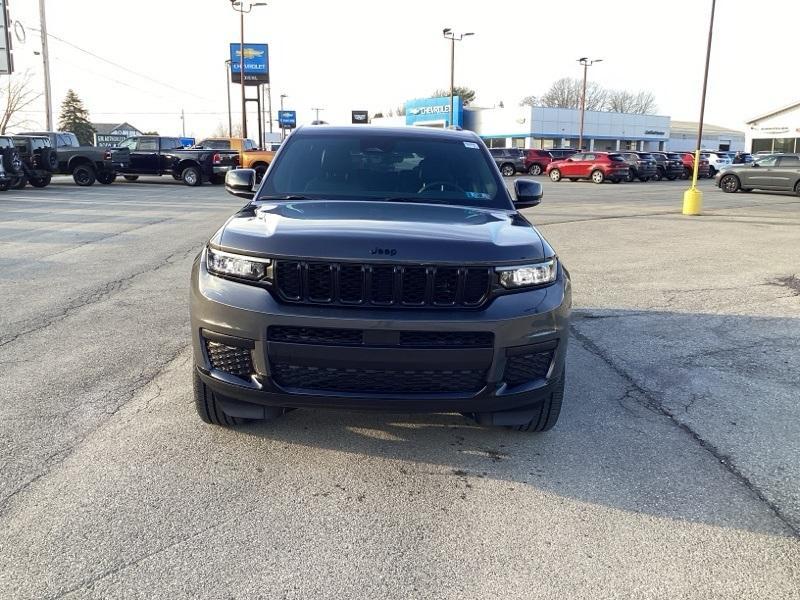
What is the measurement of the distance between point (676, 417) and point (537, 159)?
40.1 m

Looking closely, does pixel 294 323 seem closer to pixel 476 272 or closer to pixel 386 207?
pixel 476 272

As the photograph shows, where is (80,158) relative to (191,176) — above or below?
above

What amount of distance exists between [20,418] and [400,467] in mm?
2290

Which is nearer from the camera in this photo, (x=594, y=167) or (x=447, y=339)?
(x=447, y=339)

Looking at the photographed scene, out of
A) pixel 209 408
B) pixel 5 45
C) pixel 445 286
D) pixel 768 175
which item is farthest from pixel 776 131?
pixel 209 408

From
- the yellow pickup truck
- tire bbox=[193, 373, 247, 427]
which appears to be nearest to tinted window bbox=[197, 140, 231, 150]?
the yellow pickup truck

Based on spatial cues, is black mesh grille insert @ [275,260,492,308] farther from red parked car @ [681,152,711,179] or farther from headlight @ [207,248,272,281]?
red parked car @ [681,152,711,179]

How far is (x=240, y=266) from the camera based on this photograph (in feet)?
10.7

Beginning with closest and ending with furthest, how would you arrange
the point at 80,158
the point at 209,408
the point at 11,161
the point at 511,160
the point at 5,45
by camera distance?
the point at 209,408 → the point at 11,161 → the point at 80,158 → the point at 5,45 → the point at 511,160

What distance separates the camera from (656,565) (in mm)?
2660

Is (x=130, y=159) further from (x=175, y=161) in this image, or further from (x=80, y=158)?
(x=80, y=158)

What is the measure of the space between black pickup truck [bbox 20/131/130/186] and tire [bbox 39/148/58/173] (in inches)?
61.4

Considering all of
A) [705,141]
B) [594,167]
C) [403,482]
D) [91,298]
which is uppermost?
[705,141]

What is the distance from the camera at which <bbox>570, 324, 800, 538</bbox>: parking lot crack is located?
3.09 meters
